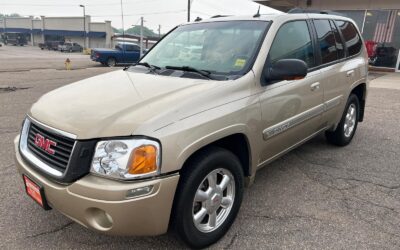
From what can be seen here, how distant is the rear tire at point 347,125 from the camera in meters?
4.79

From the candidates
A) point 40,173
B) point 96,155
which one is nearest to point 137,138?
point 96,155

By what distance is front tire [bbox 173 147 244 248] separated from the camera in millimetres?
2326

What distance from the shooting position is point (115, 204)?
2.08 metres

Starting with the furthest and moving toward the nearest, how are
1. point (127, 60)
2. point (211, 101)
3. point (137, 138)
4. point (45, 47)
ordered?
point (45, 47) < point (127, 60) < point (211, 101) < point (137, 138)

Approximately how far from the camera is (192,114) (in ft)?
7.80

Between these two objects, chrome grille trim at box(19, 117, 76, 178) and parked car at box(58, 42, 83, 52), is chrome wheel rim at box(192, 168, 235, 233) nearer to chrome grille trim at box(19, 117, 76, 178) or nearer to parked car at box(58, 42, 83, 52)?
chrome grille trim at box(19, 117, 76, 178)

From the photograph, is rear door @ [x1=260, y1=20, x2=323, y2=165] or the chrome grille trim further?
rear door @ [x1=260, y1=20, x2=323, y2=165]

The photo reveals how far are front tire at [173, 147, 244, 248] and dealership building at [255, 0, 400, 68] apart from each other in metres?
16.6

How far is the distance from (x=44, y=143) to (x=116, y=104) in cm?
57

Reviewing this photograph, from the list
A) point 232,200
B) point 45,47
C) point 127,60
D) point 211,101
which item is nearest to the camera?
point 211,101

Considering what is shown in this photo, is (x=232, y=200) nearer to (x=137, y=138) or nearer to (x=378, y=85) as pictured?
(x=137, y=138)

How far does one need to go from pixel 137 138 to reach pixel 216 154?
0.65m

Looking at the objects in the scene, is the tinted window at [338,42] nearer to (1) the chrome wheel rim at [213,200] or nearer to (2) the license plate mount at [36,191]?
(1) the chrome wheel rim at [213,200]

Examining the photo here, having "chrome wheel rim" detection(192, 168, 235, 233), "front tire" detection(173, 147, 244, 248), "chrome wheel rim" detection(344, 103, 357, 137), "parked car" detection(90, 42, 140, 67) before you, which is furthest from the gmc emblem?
"parked car" detection(90, 42, 140, 67)
